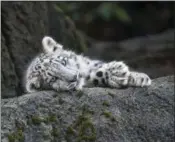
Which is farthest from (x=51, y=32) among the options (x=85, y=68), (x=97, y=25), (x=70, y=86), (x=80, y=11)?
(x=97, y=25)

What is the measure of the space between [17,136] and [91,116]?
26.4 inches

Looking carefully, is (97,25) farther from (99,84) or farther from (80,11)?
(99,84)

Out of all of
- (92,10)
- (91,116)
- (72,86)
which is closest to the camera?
(91,116)

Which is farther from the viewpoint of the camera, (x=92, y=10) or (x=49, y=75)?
(x=92, y=10)

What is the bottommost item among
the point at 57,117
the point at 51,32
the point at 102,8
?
the point at 57,117

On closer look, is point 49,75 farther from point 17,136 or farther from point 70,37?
point 70,37

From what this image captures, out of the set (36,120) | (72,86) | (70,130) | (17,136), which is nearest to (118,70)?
(72,86)

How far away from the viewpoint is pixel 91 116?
5.51 metres

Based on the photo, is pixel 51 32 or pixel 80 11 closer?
pixel 51 32

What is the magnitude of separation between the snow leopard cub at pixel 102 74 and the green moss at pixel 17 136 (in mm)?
711

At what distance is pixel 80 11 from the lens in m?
12.4

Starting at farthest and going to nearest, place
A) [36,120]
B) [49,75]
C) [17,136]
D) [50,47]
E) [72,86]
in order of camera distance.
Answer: [50,47] → [49,75] → [72,86] → [36,120] → [17,136]

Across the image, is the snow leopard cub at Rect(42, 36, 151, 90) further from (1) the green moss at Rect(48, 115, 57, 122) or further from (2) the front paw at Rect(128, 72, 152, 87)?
(1) the green moss at Rect(48, 115, 57, 122)

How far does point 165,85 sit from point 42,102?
1.22 metres
